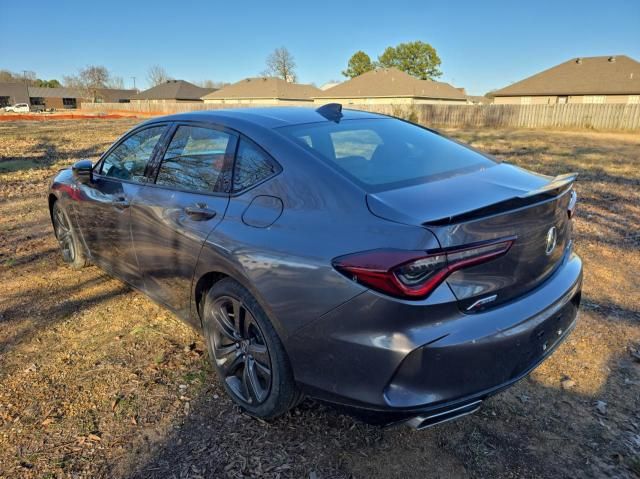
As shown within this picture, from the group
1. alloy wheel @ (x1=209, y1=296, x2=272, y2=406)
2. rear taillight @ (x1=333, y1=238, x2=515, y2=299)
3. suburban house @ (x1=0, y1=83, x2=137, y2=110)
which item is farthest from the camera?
suburban house @ (x1=0, y1=83, x2=137, y2=110)

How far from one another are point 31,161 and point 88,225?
10.4 m

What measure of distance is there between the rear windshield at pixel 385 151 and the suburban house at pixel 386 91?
46692 millimetres

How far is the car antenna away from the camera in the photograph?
3.01 meters

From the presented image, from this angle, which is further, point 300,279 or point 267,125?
point 267,125

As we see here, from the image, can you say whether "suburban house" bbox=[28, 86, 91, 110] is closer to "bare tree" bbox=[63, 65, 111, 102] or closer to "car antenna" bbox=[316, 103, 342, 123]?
"bare tree" bbox=[63, 65, 111, 102]

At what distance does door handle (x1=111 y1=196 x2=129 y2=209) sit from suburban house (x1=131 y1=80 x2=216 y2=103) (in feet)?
242

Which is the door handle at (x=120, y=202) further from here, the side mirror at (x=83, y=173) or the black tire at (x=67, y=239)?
the black tire at (x=67, y=239)

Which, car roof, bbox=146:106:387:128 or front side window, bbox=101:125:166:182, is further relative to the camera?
front side window, bbox=101:125:166:182

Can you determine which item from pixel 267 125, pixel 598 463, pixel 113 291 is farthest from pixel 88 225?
pixel 598 463

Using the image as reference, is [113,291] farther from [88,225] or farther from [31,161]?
[31,161]

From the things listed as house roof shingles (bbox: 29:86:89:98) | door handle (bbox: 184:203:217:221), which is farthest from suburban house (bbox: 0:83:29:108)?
door handle (bbox: 184:203:217:221)

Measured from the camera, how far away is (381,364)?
1.87 m

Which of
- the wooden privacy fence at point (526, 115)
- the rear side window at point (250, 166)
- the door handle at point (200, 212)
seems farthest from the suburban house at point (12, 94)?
the rear side window at point (250, 166)

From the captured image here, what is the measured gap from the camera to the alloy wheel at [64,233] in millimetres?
4562
